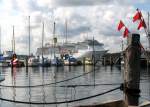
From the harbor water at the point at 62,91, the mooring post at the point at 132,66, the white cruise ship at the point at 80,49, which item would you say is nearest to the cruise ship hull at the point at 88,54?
the white cruise ship at the point at 80,49

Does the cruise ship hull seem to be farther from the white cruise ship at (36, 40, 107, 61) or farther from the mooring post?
the mooring post

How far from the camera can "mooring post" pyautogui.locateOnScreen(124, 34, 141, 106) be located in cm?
1759

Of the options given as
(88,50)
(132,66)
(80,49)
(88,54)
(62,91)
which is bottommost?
(62,91)

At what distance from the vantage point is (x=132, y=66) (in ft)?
58.0

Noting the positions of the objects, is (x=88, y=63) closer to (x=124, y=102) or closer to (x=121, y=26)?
(x=121, y=26)

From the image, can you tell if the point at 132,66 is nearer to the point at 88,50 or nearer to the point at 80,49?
the point at 88,50

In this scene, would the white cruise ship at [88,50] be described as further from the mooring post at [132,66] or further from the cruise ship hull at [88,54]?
the mooring post at [132,66]

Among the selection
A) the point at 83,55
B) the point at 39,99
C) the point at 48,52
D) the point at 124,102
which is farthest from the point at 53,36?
the point at 124,102

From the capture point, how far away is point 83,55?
165 metres

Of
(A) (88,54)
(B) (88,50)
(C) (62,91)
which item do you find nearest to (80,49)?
(B) (88,50)

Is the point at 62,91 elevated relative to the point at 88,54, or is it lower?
lower

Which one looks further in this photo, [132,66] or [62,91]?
[62,91]

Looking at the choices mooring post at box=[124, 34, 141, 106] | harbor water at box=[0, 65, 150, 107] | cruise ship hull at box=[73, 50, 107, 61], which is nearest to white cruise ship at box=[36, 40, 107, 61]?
cruise ship hull at box=[73, 50, 107, 61]

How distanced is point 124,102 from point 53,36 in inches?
4319
